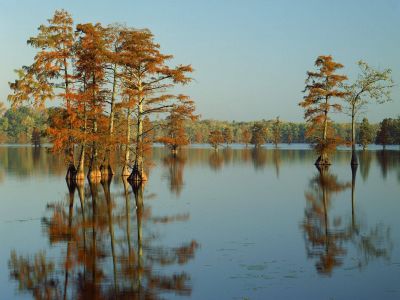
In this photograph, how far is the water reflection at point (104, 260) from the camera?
33.6ft

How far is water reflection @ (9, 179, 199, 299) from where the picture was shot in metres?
10.2

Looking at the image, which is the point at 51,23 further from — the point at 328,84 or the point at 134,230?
the point at 328,84

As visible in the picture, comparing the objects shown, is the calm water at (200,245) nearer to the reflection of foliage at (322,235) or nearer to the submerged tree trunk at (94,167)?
the reflection of foliage at (322,235)

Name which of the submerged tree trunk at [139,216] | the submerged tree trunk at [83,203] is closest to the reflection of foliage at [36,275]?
the submerged tree trunk at [83,203]

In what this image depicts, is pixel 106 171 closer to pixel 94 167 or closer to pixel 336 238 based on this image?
pixel 94 167

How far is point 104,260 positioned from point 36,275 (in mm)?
1792

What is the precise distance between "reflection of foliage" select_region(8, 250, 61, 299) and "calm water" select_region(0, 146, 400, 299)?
25mm

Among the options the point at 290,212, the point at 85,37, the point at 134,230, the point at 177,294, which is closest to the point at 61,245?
the point at 134,230

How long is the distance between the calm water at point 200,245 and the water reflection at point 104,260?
0.03m

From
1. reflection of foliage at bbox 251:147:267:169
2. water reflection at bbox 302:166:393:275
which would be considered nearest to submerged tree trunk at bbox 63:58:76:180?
water reflection at bbox 302:166:393:275

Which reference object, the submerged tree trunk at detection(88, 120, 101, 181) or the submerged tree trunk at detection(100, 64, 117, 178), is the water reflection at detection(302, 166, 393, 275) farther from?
the submerged tree trunk at detection(88, 120, 101, 181)

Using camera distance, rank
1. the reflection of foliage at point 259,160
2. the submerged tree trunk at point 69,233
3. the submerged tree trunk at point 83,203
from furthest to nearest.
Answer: the reflection of foliage at point 259,160, the submerged tree trunk at point 83,203, the submerged tree trunk at point 69,233

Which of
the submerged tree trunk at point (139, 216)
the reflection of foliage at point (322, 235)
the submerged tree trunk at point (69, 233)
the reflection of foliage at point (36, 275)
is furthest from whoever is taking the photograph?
the reflection of foliage at point (322, 235)

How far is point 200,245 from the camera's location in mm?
14391
